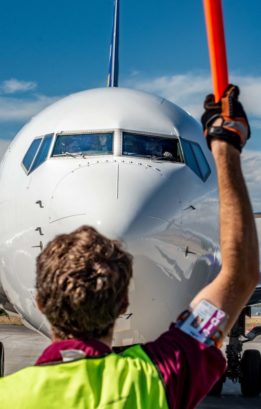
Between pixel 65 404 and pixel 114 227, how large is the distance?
3238 millimetres

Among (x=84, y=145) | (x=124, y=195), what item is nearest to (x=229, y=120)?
(x=124, y=195)

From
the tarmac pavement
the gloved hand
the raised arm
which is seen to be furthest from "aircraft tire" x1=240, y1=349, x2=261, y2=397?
the gloved hand

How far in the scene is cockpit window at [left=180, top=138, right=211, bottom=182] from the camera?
6410mm

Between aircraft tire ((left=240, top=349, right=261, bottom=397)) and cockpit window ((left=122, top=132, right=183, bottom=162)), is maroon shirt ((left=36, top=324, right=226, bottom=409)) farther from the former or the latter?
aircraft tire ((left=240, top=349, right=261, bottom=397))

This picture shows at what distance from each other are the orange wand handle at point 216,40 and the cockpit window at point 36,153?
4551 mm

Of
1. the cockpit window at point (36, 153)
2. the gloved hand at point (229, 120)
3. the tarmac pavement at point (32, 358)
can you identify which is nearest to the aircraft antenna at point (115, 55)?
the tarmac pavement at point (32, 358)

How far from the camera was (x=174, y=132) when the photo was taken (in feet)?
21.7

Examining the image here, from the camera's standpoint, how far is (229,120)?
6.39ft

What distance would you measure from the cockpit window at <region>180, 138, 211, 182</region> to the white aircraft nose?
675 millimetres

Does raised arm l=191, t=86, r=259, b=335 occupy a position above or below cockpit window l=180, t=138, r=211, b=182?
below

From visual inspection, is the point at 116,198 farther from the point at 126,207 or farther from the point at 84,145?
the point at 84,145

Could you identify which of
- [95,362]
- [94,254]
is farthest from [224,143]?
[95,362]

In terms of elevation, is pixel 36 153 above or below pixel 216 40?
above

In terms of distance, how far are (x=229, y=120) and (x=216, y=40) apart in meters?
0.27
